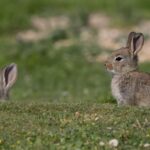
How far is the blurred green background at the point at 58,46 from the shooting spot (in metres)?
16.9

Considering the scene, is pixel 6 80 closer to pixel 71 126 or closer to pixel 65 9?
pixel 71 126

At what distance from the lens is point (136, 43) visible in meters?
11.9

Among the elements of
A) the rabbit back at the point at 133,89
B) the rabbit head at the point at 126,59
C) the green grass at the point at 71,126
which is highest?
the rabbit head at the point at 126,59

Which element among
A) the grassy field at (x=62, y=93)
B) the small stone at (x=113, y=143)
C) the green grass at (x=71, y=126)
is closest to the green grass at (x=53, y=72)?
the grassy field at (x=62, y=93)

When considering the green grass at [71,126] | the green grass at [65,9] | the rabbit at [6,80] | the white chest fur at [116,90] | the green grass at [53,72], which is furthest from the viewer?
the green grass at [65,9]

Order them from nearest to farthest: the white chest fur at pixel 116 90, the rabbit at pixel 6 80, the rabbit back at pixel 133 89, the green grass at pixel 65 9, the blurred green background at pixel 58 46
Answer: the rabbit back at pixel 133 89, the white chest fur at pixel 116 90, the rabbit at pixel 6 80, the blurred green background at pixel 58 46, the green grass at pixel 65 9

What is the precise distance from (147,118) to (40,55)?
10.2m

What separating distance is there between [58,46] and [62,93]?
4250 millimetres

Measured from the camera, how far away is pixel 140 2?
2600 cm

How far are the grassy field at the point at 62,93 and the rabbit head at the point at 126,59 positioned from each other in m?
0.59

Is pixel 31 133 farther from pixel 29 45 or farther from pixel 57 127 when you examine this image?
pixel 29 45

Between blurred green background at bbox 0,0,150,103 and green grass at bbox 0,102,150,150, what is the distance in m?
2.41

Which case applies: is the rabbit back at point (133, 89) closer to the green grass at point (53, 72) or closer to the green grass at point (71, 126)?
the green grass at point (71, 126)

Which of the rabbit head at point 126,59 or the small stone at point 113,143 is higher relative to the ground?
the rabbit head at point 126,59
